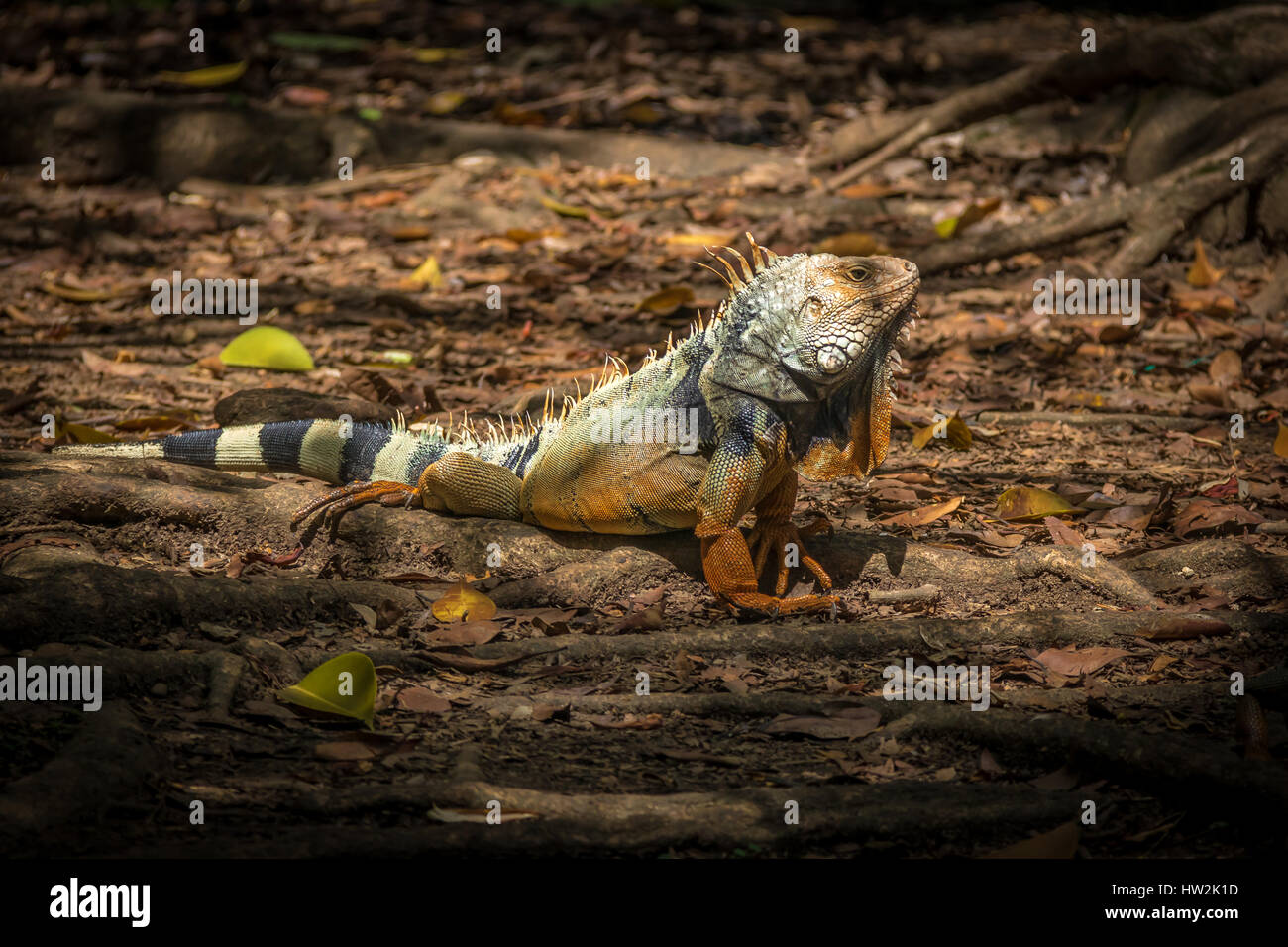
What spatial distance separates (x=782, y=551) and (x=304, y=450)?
2.02 meters

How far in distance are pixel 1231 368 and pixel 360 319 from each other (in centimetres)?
509

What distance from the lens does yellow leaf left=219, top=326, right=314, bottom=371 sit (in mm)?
6707

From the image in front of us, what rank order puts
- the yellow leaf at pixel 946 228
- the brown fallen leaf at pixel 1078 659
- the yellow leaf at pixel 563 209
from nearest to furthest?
1. the brown fallen leaf at pixel 1078 659
2. the yellow leaf at pixel 946 228
3. the yellow leaf at pixel 563 209

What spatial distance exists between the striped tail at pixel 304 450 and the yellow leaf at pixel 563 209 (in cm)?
485

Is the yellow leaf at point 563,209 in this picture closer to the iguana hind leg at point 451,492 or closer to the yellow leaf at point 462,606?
the iguana hind leg at point 451,492

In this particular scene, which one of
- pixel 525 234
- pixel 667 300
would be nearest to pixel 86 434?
pixel 667 300

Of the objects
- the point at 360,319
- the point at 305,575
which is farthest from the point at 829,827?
the point at 360,319

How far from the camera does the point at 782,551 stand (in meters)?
4.47

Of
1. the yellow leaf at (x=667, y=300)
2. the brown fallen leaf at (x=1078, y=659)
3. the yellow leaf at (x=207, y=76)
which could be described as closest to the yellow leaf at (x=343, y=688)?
the brown fallen leaf at (x=1078, y=659)

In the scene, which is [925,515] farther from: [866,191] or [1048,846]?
[866,191]

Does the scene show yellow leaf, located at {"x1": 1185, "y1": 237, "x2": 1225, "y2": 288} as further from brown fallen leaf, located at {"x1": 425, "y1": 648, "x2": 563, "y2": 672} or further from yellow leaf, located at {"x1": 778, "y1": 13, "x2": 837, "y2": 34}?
yellow leaf, located at {"x1": 778, "y1": 13, "x2": 837, "y2": 34}

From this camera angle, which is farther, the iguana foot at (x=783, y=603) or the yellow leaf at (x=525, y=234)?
the yellow leaf at (x=525, y=234)

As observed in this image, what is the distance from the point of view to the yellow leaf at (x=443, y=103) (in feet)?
38.9

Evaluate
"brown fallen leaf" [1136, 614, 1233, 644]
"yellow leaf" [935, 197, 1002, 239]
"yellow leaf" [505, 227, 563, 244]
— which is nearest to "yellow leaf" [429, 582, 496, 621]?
"brown fallen leaf" [1136, 614, 1233, 644]
